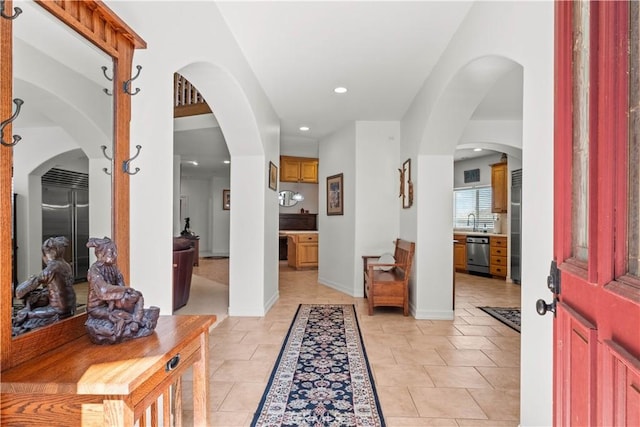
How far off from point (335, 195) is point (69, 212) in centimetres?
459

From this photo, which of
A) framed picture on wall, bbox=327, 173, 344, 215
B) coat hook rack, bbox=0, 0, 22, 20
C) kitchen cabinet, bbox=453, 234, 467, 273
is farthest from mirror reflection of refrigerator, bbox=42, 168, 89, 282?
kitchen cabinet, bbox=453, 234, 467, 273

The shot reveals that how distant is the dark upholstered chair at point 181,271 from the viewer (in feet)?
13.3

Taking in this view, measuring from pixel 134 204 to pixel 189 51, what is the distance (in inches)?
40.0

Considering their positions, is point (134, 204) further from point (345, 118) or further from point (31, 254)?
point (345, 118)

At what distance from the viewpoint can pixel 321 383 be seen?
2.22 metres

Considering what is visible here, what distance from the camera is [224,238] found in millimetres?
10594

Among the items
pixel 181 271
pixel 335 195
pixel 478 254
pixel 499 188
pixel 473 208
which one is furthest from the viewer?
pixel 473 208

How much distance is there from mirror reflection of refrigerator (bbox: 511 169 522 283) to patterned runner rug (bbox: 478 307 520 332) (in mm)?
2097

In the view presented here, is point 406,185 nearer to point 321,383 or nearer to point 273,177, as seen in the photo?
point 273,177

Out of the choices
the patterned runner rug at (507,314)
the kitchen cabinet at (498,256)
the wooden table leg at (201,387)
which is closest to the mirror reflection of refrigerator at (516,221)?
the kitchen cabinet at (498,256)

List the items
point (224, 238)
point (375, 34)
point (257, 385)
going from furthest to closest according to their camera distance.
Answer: point (224, 238)
point (375, 34)
point (257, 385)

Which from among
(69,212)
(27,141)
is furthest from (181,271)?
(27,141)

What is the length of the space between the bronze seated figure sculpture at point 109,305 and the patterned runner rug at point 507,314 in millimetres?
3593

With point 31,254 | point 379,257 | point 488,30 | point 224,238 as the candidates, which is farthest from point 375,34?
point 224,238
